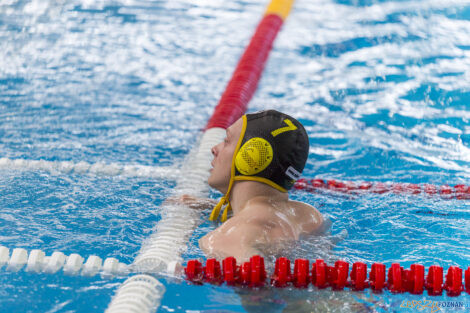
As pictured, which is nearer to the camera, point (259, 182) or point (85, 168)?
point (259, 182)

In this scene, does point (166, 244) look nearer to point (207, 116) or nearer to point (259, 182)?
point (259, 182)

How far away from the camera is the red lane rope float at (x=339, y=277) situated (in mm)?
2428

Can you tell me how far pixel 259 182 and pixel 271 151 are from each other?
197 millimetres

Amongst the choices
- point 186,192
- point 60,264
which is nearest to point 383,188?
point 186,192

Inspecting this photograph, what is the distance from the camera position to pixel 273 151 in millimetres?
2730

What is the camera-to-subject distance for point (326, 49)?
7684 mm

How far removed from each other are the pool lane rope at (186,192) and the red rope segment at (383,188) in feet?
2.69

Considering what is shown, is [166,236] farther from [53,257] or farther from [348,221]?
[348,221]

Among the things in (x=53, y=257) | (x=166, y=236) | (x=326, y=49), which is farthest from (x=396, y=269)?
(x=326, y=49)

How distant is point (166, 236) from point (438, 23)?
703cm

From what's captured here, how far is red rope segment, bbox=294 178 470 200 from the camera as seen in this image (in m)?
3.90

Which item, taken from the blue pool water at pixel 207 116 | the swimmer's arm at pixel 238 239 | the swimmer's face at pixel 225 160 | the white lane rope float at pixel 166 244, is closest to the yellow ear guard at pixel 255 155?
the swimmer's face at pixel 225 160

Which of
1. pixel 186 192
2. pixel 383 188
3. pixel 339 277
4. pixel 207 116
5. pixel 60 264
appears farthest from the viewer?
pixel 207 116

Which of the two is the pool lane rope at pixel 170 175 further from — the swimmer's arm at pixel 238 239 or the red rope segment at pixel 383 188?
the swimmer's arm at pixel 238 239
